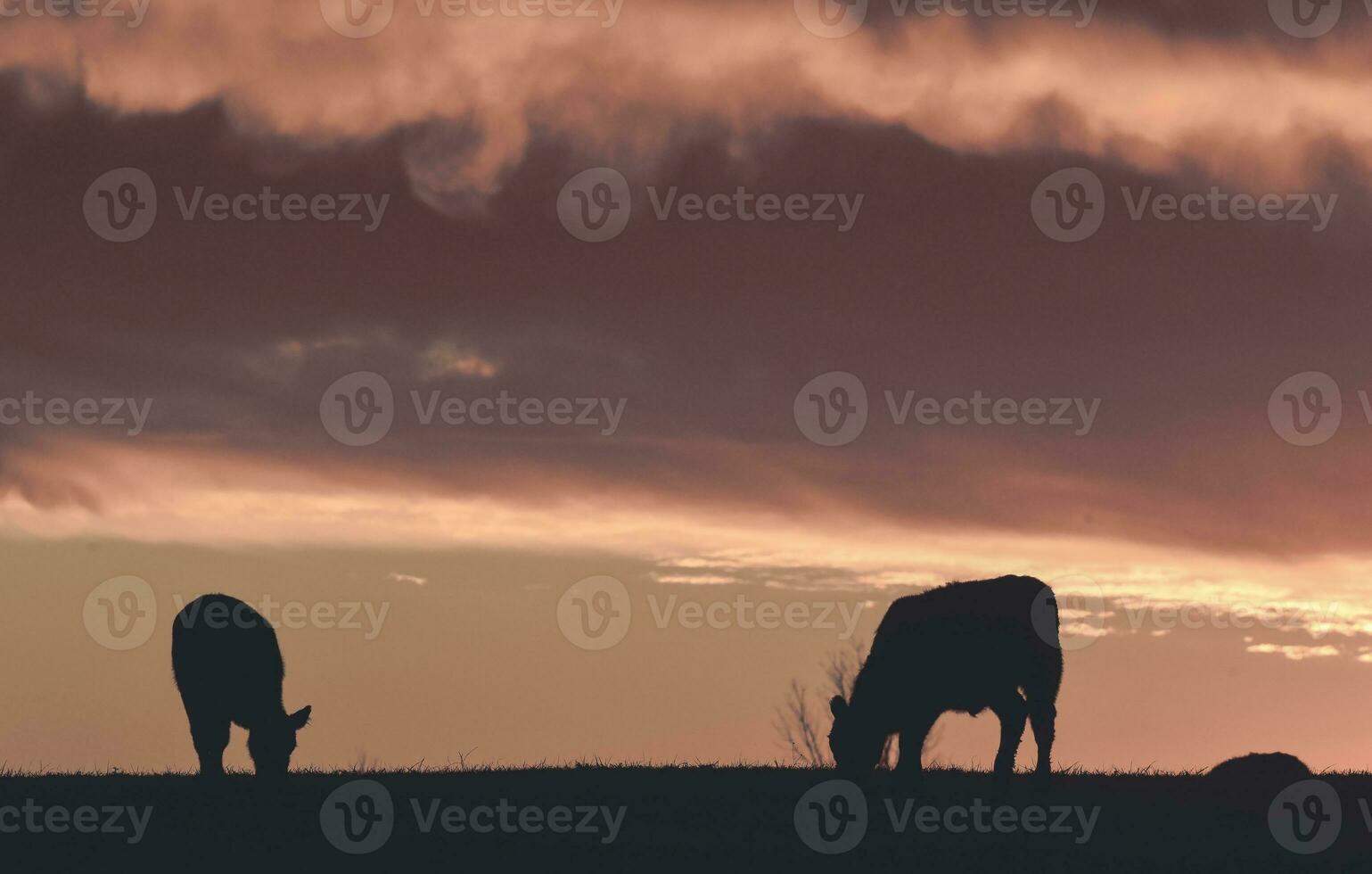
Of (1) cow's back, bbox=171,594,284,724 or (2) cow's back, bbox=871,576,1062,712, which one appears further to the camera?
(1) cow's back, bbox=171,594,284,724

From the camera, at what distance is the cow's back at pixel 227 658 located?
22.1 meters

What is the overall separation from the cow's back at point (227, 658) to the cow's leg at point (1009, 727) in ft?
34.2

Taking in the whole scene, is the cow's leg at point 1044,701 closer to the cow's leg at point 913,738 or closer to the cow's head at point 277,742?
Answer: the cow's leg at point 913,738

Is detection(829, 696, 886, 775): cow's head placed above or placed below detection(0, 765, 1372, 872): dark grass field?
above

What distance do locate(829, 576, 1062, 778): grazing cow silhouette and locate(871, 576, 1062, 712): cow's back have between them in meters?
0.01

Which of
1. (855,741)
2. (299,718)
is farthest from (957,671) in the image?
(299,718)

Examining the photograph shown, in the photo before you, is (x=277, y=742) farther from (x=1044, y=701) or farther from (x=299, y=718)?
(x=1044, y=701)

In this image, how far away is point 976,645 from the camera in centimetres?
2091

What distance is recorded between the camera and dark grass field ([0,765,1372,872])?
14.9 m

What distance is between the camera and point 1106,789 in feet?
63.7

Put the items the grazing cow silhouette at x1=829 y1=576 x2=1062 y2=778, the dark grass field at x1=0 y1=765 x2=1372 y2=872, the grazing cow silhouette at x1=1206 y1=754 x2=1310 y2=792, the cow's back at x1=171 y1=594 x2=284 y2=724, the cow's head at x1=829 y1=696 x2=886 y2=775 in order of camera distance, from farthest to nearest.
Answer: the cow's back at x1=171 y1=594 x2=284 y2=724
the cow's head at x1=829 y1=696 x2=886 y2=775
the grazing cow silhouette at x1=829 y1=576 x2=1062 y2=778
the grazing cow silhouette at x1=1206 y1=754 x2=1310 y2=792
the dark grass field at x1=0 y1=765 x2=1372 y2=872

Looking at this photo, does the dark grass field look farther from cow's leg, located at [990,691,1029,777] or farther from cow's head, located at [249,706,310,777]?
cow's head, located at [249,706,310,777]

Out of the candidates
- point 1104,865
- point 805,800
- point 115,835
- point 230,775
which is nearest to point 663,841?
point 805,800

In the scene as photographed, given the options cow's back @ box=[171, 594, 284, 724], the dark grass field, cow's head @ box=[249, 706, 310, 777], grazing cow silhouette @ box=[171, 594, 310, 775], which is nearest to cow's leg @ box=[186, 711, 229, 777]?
grazing cow silhouette @ box=[171, 594, 310, 775]
